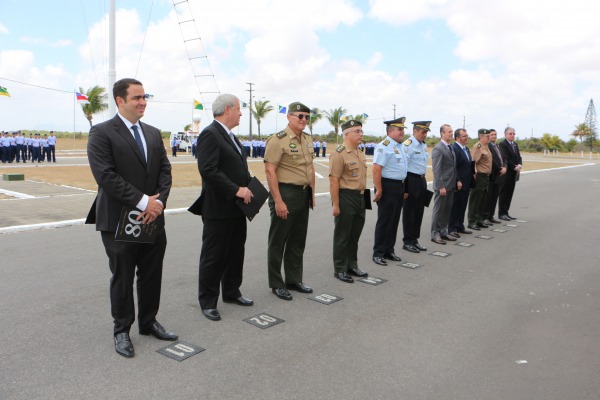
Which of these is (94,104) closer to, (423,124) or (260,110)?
(260,110)

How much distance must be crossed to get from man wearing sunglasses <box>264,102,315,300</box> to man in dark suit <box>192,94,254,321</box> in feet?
1.41

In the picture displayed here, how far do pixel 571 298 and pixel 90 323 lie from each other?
4806 mm

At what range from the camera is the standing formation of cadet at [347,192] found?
5.51 metres

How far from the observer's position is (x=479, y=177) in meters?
9.26

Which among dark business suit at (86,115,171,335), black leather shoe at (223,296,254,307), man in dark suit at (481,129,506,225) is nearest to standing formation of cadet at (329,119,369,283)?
black leather shoe at (223,296,254,307)

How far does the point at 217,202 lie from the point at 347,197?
6.03 ft

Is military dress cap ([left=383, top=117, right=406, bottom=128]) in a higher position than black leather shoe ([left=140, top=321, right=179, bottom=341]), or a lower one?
higher

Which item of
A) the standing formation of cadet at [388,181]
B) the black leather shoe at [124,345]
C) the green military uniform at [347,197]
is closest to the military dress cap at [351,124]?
the green military uniform at [347,197]

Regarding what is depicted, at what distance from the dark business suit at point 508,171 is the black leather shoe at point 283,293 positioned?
7078mm

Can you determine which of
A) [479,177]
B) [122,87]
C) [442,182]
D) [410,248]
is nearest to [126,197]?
[122,87]

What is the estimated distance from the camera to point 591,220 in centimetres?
1066

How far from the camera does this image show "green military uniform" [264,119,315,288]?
477 centimetres

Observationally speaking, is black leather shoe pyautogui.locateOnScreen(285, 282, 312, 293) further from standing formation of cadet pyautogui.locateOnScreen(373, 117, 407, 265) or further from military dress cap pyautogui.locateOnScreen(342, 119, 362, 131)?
military dress cap pyautogui.locateOnScreen(342, 119, 362, 131)

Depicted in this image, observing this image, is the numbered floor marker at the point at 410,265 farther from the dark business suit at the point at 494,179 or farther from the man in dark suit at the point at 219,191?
the dark business suit at the point at 494,179
